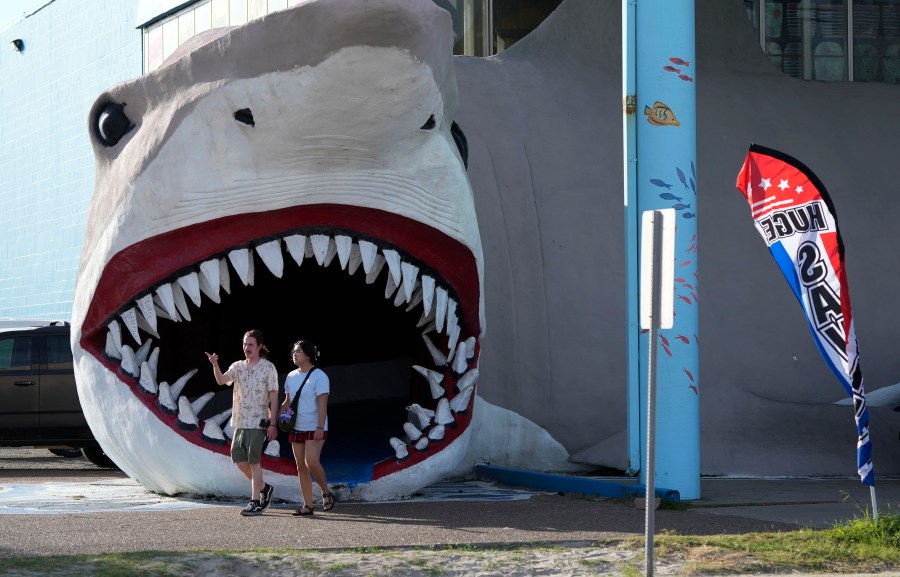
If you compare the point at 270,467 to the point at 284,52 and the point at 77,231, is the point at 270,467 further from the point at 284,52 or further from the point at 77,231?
the point at 77,231

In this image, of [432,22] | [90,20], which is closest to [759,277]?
[432,22]

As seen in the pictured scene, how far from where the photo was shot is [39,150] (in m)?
25.7

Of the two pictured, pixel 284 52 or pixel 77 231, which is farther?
pixel 77 231

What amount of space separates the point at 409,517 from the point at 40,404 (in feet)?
20.3

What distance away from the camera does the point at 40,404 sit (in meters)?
12.6

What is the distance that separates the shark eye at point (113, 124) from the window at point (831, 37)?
1037 cm

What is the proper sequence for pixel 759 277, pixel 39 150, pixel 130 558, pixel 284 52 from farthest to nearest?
pixel 39 150 → pixel 759 277 → pixel 284 52 → pixel 130 558

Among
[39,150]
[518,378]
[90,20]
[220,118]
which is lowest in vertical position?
[518,378]

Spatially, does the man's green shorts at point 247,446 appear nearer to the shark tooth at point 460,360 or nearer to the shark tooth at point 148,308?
the shark tooth at point 148,308

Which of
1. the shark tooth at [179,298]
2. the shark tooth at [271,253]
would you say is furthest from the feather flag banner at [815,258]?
the shark tooth at [179,298]

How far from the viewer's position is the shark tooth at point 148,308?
768 centimetres

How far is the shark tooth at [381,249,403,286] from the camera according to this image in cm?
776

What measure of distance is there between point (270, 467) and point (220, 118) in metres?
2.20

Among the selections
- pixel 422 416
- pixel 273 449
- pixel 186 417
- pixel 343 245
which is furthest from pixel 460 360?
pixel 186 417
